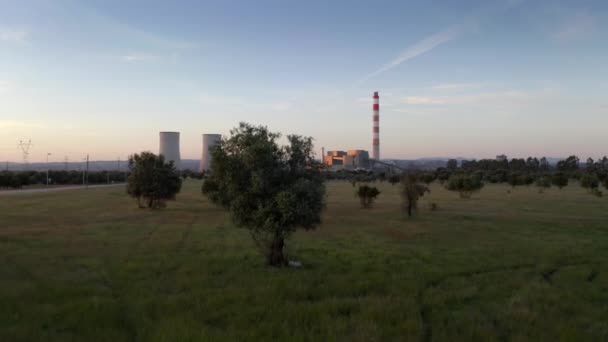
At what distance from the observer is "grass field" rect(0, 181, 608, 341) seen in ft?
36.4

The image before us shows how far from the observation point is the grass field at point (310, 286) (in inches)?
437

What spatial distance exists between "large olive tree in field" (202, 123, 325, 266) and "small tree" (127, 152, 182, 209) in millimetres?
29421

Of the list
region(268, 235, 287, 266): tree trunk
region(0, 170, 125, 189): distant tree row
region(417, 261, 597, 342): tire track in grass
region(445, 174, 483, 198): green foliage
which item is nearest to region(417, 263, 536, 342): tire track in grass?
region(417, 261, 597, 342): tire track in grass

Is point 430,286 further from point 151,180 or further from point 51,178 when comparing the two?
point 51,178

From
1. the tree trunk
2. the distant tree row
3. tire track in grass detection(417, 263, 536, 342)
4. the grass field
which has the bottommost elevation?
tire track in grass detection(417, 263, 536, 342)

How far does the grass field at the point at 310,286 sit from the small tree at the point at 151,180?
16.7 meters

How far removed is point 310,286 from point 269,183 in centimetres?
500

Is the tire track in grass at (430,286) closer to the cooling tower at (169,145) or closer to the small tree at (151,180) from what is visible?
the small tree at (151,180)

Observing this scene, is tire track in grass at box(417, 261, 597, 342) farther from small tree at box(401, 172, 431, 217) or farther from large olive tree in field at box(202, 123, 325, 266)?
small tree at box(401, 172, 431, 217)

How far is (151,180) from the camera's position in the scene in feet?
154

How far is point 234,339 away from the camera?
10.2 metres

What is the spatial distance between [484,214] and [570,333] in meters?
31.2

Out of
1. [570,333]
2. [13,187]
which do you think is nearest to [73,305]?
[570,333]

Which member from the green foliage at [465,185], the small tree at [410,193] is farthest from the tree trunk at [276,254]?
the green foliage at [465,185]
